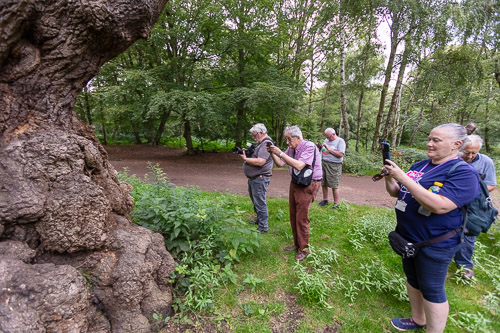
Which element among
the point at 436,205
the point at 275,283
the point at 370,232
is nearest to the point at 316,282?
the point at 275,283

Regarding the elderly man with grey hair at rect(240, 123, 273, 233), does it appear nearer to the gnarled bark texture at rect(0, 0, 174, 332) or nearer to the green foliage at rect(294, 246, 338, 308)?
the green foliage at rect(294, 246, 338, 308)

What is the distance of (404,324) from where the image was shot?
240cm

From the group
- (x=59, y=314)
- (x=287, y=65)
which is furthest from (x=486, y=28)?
(x=59, y=314)

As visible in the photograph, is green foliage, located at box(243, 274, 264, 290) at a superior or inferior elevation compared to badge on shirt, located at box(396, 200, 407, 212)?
inferior

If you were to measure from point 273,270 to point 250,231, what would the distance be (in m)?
0.66

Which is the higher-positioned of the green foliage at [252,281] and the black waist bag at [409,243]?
the black waist bag at [409,243]

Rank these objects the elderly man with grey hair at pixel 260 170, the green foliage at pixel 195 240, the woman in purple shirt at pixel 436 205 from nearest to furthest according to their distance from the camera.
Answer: the woman in purple shirt at pixel 436 205 < the green foliage at pixel 195 240 < the elderly man with grey hair at pixel 260 170

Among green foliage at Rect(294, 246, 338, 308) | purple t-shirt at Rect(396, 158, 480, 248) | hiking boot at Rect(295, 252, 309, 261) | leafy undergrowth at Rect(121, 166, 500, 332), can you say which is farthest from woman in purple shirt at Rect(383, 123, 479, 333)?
hiking boot at Rect(295, 252, 309, 261)

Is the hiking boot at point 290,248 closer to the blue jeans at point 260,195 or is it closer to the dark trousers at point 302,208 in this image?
the dark trousers at point 302,208

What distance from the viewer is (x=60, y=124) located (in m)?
2.09

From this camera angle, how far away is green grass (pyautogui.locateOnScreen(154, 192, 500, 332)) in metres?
2.40

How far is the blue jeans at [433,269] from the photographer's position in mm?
1955

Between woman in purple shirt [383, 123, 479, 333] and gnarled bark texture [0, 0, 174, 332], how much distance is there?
→ 263 centimetres

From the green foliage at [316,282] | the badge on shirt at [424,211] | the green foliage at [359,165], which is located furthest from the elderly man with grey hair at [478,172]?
the green foliage at [359,165]
